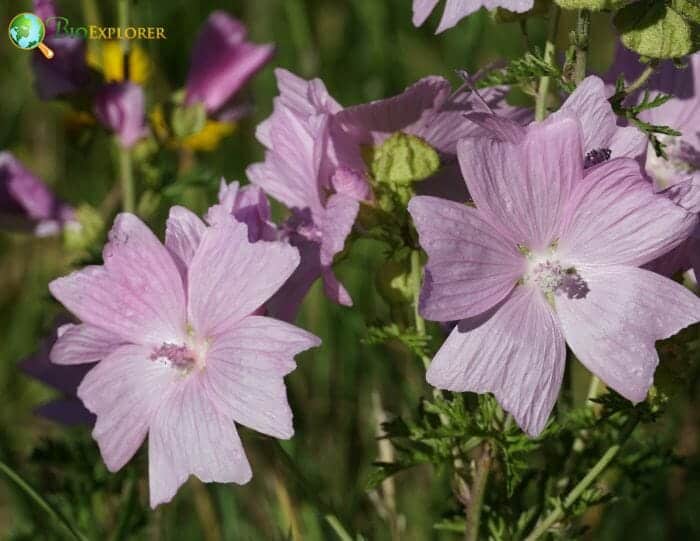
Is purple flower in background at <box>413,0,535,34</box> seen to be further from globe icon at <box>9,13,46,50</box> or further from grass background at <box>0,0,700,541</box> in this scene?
globe icon at <box>9,13,46,50</box>

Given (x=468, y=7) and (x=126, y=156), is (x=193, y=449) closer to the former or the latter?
(x=468, y=7)

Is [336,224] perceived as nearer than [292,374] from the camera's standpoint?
Yes

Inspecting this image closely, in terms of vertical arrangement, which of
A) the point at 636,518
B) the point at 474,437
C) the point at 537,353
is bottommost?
the point at 636,518

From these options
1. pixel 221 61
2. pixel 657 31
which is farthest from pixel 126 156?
→ pixel 657 31

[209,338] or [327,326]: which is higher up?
[209,338]

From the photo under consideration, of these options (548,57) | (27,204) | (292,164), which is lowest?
(27,204)

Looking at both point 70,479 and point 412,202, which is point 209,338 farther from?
point 70,479

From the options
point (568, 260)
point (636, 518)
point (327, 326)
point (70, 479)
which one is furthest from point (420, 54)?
point (568, 260)

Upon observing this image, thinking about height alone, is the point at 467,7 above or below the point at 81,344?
above
